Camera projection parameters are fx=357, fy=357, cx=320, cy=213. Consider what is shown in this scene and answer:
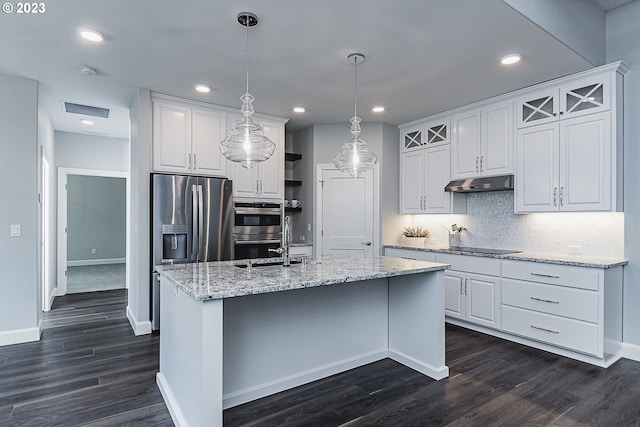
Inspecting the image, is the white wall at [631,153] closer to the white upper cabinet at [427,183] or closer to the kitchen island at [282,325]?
the white upper cabinet at [427,183]

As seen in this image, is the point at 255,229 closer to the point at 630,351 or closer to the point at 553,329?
the point at 553,329

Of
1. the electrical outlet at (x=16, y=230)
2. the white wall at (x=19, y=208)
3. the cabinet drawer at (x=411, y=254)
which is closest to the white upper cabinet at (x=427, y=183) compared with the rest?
the cabinet drawer at (x=411, y=254)

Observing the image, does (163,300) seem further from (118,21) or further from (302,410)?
(118,21)

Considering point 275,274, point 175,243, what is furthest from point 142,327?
point 275,274

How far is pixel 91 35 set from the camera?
8.76ft

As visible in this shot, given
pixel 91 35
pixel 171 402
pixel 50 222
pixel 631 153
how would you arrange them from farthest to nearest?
pixel 50 222
pixel 631 153
pixel 91 35
pixel 171 402

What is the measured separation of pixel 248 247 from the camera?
4570mm

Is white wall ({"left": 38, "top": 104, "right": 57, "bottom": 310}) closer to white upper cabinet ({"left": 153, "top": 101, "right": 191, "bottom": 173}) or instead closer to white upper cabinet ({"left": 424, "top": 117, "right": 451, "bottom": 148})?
white upper cabinet ({"left": 153, "top": 101, "right": 191, "bottom": 173})

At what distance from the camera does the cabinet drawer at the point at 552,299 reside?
3061 mm

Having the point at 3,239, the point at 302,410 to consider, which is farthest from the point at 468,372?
the point at 3,239

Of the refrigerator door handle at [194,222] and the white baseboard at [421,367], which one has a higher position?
the refrigerator door handle at [194,222]

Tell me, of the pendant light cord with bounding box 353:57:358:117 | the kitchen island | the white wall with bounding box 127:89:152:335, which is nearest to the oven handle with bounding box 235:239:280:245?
the white wall with bounding box 127:89:152:335

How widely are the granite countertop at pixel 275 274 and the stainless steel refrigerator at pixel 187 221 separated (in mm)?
1414

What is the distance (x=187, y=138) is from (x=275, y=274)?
258cm
